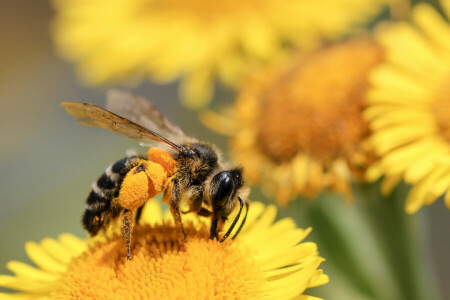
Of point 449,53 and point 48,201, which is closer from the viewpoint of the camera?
point 449,53

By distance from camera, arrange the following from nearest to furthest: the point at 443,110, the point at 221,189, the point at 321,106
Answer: the point at 221,189, the point at 443,110, the point at 321,106

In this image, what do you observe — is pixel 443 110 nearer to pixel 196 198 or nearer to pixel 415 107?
pixel 415 107

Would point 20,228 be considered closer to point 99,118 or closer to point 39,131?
point 39,131

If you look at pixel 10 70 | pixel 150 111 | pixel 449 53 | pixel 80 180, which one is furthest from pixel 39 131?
pixel 449 53

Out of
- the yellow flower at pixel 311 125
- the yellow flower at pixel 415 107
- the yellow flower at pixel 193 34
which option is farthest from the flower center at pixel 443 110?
the yellow flower at pixel 193 34

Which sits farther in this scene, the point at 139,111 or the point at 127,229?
the point at 139,111

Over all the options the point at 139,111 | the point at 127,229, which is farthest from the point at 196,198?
the point at 139,111
